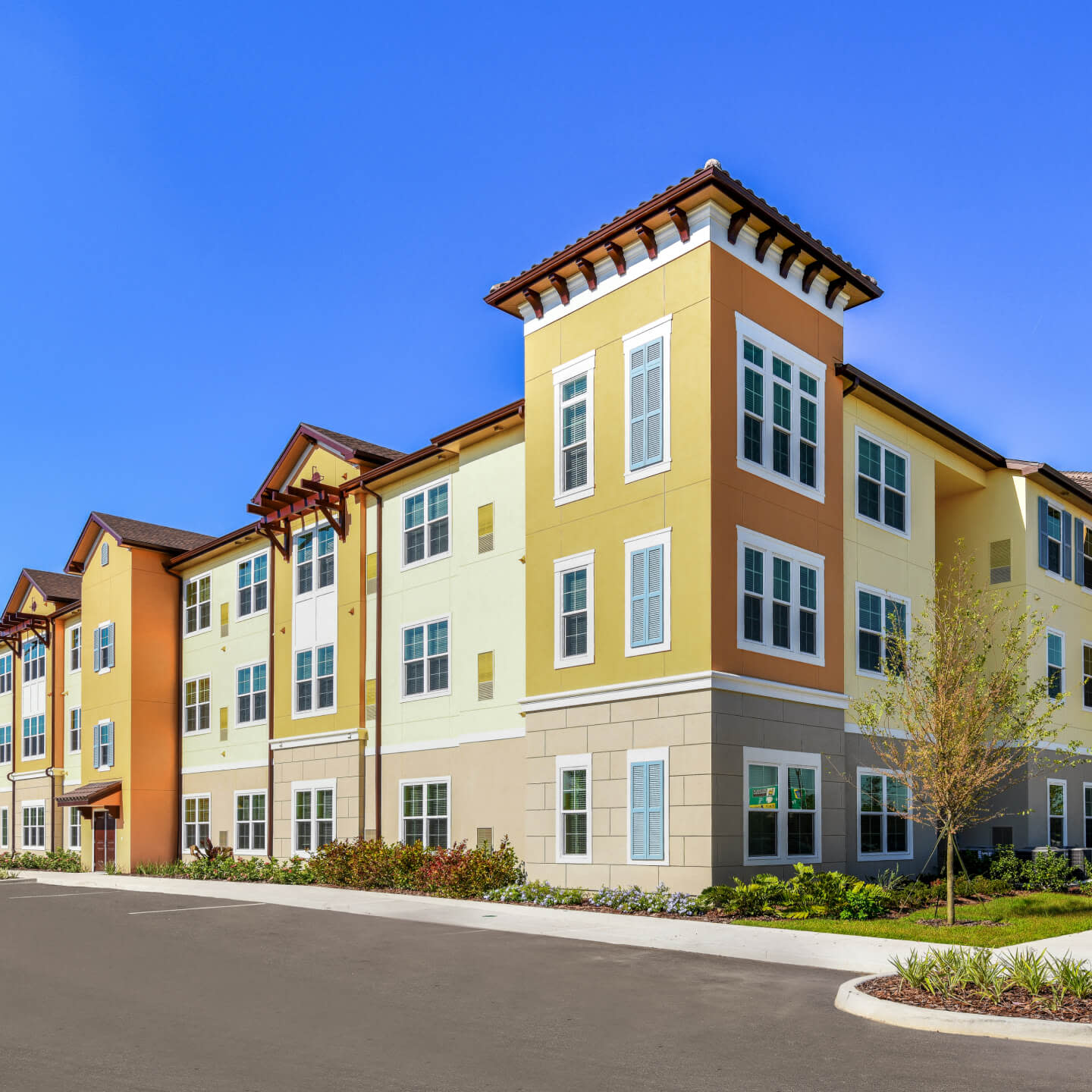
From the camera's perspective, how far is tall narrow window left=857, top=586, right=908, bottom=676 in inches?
992

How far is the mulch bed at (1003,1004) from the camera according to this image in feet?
33.9

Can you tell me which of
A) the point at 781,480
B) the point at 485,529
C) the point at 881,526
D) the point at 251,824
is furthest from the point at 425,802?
the point at 881,526

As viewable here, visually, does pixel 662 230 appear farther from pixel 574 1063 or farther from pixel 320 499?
pixel 574 1063

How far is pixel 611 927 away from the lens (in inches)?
716

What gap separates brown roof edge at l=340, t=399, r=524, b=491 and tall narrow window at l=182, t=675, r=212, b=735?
33.2ft

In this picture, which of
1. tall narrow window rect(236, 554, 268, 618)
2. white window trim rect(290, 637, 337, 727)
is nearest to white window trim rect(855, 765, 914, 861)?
white window trim rect(290, 637, 337, 727)

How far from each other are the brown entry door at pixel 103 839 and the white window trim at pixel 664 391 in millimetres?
24598

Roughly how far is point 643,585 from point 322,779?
13.1 m

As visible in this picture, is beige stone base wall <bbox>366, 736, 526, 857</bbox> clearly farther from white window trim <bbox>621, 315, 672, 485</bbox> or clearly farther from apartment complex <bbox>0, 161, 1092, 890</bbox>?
white window trim <bbox>621, 315, 672, 485</bbox>

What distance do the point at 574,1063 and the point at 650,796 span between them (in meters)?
12.2

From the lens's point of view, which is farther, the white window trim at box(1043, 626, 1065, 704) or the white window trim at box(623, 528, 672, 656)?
the white window trim at box(1043, 626, 1065, 704)

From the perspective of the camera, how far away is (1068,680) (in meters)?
31.1

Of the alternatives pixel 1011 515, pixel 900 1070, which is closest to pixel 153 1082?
pixel 900 1070

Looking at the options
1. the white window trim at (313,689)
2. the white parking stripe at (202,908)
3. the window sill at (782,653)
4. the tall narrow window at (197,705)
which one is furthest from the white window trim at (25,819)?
the window sill at (782,653)
